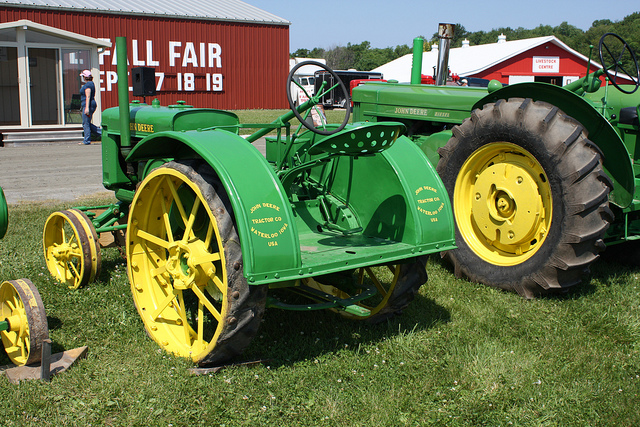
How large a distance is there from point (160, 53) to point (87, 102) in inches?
381

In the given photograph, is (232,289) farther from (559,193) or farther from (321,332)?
(559,193)

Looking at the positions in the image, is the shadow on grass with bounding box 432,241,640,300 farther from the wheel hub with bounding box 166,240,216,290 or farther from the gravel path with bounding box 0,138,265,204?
the gravel path with bounding box 0,138,265,204

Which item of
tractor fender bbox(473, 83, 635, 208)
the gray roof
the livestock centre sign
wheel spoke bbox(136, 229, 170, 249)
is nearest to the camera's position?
wheel spoke bbox(136, 229, 170, 249)

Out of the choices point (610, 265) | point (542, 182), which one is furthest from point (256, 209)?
point (610, 265)

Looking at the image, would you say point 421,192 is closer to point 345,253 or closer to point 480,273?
point 345,253

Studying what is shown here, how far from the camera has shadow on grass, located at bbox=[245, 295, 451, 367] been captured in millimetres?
3592

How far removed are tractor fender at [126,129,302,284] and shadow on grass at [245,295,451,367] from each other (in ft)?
2.71

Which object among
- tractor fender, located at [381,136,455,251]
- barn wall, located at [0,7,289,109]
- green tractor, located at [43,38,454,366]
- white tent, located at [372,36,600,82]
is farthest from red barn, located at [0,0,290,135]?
tractor fender, located at [381,136,455,251]

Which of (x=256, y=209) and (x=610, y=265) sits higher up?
(x=256, y=209)

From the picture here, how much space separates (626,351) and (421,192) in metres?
1.58

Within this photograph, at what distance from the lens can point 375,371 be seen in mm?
3402

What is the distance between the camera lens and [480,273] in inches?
191

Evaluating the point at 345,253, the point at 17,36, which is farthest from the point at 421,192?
the point at 17,36

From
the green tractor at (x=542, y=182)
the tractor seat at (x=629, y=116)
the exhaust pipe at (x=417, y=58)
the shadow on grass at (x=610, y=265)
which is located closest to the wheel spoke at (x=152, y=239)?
the green tractor at (x=542, y=182)
